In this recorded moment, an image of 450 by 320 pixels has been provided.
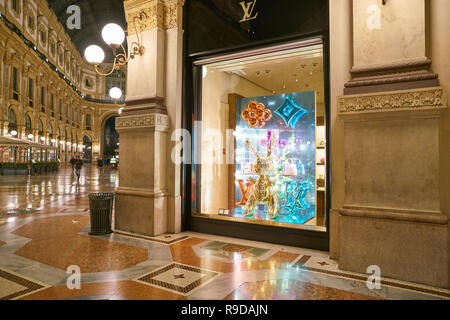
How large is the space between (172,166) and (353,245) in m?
3.22

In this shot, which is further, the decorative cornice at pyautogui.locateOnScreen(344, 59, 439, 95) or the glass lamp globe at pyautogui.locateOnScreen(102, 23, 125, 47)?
the glass lamp globe at pyautogui.locateOnScreen(102, 23, 125, 47)

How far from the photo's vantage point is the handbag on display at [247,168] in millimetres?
6263

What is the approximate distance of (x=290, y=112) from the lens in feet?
19.1

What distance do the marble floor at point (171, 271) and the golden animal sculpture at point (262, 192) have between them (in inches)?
43.9

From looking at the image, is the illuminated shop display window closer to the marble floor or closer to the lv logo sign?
the marble floor

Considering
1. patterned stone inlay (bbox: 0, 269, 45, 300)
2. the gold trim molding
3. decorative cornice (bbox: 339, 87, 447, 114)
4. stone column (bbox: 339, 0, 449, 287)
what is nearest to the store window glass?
the gold trim molding

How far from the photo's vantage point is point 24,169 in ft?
71.7

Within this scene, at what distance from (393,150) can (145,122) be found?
12.6 ft

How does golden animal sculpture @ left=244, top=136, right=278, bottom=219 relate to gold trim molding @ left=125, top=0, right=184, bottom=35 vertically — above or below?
below

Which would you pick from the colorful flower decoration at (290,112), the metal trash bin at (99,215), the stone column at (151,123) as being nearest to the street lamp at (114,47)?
the stone column at (151,123)

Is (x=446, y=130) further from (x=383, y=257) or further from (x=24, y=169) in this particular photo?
(x=24, y=169)

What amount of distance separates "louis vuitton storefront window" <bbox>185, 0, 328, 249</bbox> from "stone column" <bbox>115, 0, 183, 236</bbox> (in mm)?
366

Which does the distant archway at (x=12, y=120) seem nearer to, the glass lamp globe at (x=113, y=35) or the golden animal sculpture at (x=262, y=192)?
the glass lamp globe at (x=113, y=35)

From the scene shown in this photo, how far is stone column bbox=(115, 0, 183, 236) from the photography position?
505 cm
